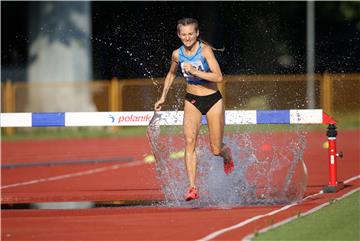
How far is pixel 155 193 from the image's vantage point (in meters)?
16.0

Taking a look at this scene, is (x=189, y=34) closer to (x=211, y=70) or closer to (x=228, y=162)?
(x=211, y=70)

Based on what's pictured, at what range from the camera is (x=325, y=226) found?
11.5 meters

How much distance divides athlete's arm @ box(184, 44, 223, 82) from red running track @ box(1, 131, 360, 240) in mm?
1566

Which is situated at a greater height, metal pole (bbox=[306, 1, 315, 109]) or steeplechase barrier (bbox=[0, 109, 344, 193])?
metal pole (bbox=[306, 1, 315, 109])

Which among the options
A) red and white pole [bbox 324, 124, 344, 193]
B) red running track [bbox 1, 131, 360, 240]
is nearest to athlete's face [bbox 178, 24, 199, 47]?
red running track [bbox 1, 131, 360, 240]

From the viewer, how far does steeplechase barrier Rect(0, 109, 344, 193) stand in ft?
49.1

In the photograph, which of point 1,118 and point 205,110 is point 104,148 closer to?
point 1,118

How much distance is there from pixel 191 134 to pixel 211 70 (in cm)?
85

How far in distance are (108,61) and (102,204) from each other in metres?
27.5

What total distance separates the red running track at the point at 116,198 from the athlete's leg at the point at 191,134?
19.3 inches

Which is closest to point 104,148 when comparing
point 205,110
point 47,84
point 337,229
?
point 47,84

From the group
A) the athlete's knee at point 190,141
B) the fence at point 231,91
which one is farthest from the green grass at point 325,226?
the fence at point 231,91

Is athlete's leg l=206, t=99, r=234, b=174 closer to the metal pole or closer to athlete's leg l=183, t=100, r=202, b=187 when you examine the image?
athlete's leg l=183, t=100, r=202, b=187

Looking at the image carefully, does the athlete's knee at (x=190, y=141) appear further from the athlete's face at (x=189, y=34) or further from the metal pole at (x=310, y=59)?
the metal pole at (x=310, y=59)
